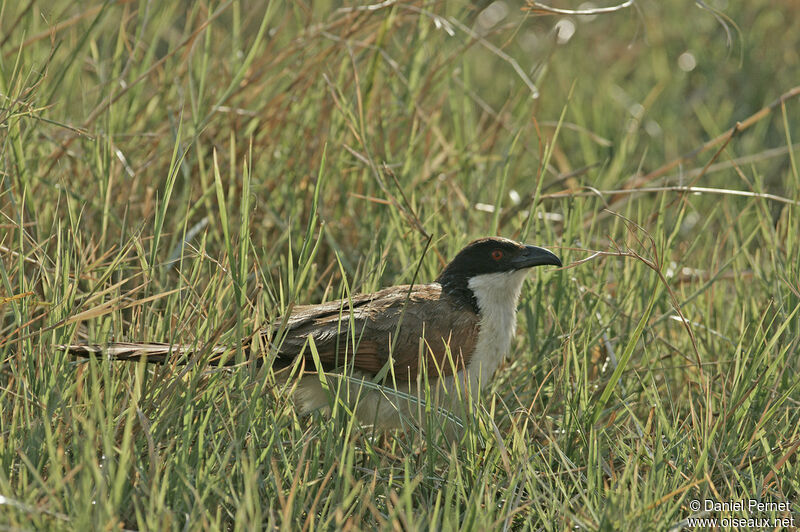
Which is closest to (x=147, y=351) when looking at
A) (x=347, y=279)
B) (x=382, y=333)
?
(x=382, y=333)

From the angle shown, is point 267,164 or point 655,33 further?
point 655,33

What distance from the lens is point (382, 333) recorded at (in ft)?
11.1

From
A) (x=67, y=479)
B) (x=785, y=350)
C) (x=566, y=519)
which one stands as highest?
(x=67, y=479)

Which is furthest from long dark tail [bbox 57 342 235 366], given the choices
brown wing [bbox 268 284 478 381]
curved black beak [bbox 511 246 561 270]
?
curved black beak [bbox 511 246 561 270]

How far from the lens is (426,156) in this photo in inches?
187

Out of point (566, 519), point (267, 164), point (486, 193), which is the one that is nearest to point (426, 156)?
point (486, 193)

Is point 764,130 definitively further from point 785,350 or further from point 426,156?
point 785,350

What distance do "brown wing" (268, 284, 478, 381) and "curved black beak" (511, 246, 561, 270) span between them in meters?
0.28

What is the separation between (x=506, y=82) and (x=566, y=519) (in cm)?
487

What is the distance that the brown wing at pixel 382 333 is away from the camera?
131 inches

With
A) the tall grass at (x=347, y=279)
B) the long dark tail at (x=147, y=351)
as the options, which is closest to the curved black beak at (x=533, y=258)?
the tall grass at (x=347, y=279)

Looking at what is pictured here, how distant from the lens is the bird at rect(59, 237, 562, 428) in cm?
328

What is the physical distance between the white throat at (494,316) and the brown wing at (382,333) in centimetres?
5

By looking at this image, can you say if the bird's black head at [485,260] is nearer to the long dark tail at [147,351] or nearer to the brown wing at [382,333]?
the brown wing at [382,333]
